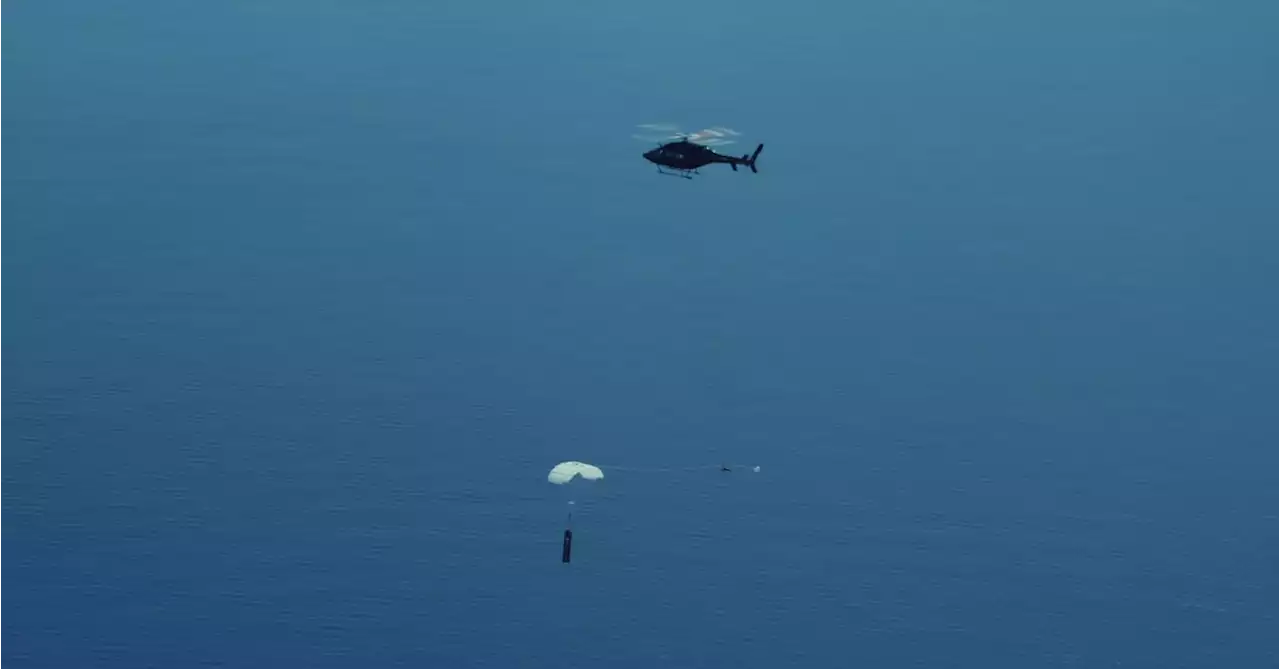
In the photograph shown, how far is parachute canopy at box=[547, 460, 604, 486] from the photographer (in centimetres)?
6462

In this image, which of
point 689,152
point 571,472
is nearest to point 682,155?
point 689,152

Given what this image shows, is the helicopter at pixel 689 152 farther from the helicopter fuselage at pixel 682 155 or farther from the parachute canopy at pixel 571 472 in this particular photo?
the parachute canopy at pixel 571 472

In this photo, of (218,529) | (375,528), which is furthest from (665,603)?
(218,529)

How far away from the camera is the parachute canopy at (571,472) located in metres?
64.6

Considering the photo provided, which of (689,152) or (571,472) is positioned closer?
(571,472)

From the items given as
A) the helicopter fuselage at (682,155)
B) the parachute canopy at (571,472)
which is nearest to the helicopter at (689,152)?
the helicopter fuselage at (682,155)

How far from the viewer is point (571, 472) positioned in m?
64.6

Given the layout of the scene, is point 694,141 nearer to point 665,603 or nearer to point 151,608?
point 665,603

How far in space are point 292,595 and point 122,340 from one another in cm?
1177

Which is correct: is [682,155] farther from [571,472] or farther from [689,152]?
[571,472]

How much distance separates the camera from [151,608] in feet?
201

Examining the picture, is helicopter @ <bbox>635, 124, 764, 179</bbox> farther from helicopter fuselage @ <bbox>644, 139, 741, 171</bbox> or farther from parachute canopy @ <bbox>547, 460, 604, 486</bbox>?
parachute canopy @ <bbox>547, 460, 604, 486</bbox>

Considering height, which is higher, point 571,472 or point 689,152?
point 689,152

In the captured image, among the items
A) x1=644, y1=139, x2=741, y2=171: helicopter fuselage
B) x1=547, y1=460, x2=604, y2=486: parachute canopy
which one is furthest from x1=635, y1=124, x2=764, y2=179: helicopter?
x1=547, y1=460, x2=604, y2=486: parachute canopy
